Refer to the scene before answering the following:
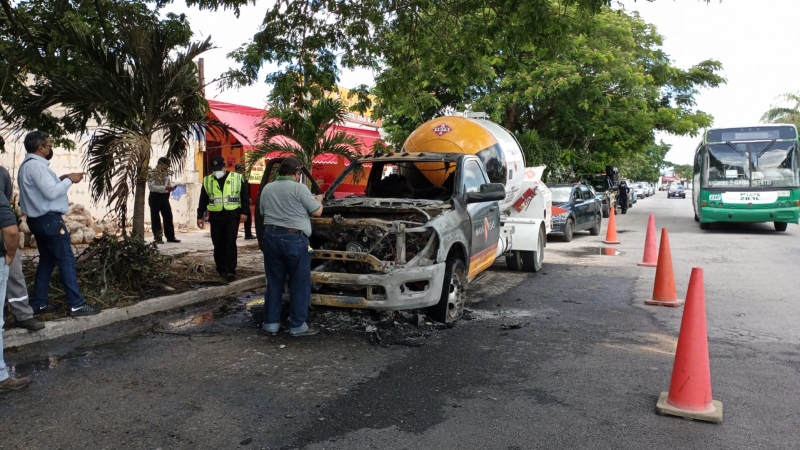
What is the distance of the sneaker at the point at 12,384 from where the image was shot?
4593mm

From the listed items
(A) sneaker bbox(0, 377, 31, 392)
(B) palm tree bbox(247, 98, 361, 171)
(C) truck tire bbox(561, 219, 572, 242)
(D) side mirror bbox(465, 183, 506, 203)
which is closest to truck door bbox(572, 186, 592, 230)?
(C) truck tire bbox(561, 219, 572, 242)

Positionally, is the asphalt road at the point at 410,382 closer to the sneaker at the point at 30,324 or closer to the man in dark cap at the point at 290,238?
the sneaker at the point at 30,324

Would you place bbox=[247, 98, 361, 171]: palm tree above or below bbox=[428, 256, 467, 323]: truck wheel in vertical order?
above

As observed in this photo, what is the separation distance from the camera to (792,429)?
4.04 metres

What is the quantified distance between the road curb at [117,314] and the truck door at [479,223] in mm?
3268

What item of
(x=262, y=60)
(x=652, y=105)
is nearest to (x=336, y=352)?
(x=262, y=60)

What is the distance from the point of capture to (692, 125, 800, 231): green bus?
57.4 feet

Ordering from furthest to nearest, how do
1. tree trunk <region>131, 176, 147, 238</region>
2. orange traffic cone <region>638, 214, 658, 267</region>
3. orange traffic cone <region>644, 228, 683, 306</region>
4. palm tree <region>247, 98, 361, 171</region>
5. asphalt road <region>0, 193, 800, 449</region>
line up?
1. orange traffic cone <region>638, 214, 658, 267</region>
2. palm tree <region>247, 98, 361, 171</region>
3. tree trunk <region>131, 176, 147, 238</region>
4. orange traffic cone <region>644, 228, 683, 306</region>
5. asphalt road <region>0, 193, 800, 449</region>

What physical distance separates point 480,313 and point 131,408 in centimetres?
420

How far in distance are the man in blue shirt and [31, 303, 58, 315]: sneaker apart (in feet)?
0.13

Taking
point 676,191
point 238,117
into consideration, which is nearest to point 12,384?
point 238,117

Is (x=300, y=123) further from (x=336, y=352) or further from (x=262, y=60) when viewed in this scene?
(x=336, y=352)

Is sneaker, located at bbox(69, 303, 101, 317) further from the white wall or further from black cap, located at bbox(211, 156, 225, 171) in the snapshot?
the white wall

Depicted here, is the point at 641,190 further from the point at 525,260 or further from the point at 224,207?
the point at 224,207
